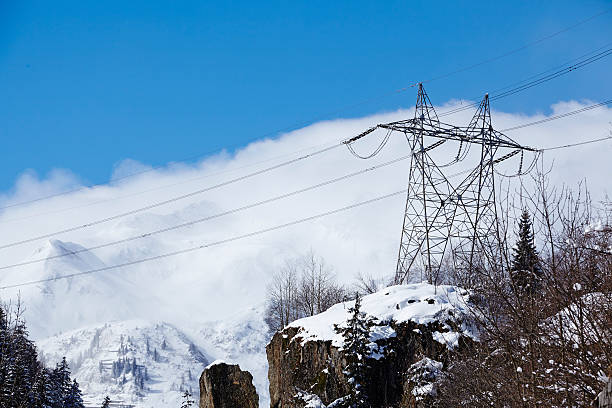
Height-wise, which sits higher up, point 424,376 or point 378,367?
point 378,367

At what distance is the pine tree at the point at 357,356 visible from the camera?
19552 mm

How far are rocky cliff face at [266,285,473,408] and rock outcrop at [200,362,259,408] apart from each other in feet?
15.3

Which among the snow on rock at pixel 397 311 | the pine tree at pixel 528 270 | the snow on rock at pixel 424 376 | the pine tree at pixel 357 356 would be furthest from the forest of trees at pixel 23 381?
the pine tree at pixel 528 270

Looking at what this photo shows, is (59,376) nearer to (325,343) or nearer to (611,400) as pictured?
(325,343)

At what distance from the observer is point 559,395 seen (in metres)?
8.64

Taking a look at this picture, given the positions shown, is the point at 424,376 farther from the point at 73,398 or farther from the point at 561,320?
the point at 73,398

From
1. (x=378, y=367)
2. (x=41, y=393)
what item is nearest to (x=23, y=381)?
(x=41, y=393)

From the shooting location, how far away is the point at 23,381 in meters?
30.7

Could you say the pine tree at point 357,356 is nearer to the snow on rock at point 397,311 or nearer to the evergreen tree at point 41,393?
the snow on rock at point 397,311

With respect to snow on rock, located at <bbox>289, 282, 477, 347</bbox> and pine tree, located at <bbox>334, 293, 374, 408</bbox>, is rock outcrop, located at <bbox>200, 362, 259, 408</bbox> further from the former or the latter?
pine tree, located at <bbox>334, 293, 374, 408</bbox>

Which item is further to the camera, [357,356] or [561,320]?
[357,356]

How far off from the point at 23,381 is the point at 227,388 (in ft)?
37.0

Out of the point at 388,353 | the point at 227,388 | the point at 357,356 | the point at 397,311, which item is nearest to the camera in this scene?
the point at 357,356

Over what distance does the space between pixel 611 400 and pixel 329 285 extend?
51169 mm
